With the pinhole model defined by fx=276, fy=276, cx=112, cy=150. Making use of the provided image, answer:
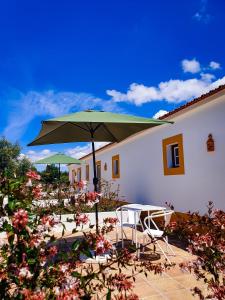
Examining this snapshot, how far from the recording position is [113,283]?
163cm

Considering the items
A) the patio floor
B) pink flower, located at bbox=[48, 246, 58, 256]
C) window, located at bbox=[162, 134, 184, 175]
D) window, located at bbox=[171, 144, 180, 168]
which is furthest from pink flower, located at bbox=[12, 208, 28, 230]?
window, located at bbox=[171, 144, 180, 168]

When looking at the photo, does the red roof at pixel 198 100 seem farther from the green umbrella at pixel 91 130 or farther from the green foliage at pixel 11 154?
the green foliage at pixel 11 154

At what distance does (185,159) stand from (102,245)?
6.31 meters

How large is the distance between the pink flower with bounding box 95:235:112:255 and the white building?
195 inches

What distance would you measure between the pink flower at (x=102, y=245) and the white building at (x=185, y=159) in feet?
16.2

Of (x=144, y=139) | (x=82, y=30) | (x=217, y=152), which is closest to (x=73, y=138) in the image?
(x=82, y=30)

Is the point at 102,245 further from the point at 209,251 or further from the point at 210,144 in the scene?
the point at 210,144

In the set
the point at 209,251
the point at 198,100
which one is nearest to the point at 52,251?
the point at 209,251

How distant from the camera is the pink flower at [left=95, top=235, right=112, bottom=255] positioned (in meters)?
1.61

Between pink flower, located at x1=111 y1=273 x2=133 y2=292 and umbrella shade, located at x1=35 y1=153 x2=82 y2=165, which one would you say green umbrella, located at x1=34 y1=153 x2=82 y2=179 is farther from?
pink flower, located at x1=111 y1=273 x2=133 y2=292

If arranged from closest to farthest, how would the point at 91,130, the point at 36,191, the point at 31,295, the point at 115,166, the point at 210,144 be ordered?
the point at 31,295, the point at 36,191, the point at 91,130, the point at 210,144, the point at 115,166

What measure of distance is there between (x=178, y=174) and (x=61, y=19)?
534cm

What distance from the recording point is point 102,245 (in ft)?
5.31

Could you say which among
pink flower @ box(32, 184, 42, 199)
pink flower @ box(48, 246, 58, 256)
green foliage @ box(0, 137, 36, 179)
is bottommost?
pink flower @ box(48, 246, 58, 256)
